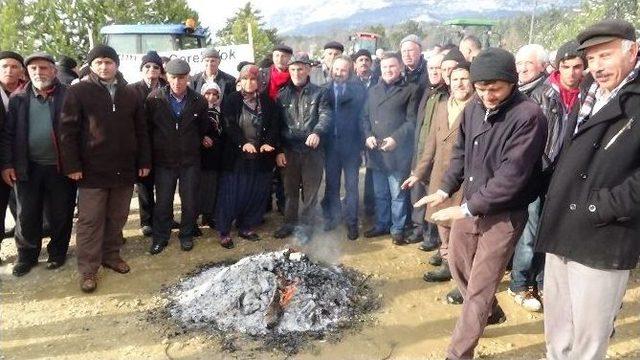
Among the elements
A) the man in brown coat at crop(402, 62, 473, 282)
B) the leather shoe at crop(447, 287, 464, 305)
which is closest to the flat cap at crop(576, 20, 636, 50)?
the man in brown coat at crop(402, 62, 473, 282)

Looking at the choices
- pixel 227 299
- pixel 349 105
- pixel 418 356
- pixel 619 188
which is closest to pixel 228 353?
pixel 227 299

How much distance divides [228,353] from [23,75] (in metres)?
3.78

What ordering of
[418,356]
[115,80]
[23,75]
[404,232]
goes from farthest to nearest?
[404,232]
[23,75]
[115,80]
[418,356]

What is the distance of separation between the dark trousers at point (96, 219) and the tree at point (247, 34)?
23.2 metres

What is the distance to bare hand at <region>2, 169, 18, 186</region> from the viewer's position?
4445 mm

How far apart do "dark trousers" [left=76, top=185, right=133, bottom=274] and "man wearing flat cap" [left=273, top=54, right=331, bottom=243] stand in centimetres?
181

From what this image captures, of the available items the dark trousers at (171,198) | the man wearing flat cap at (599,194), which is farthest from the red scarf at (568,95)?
the dark trousers at (171,198)

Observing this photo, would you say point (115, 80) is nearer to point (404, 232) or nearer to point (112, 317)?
point (112, 317)

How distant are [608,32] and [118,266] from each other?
4.66m

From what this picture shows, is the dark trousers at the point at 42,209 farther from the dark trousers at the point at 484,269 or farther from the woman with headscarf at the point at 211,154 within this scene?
the dark trousers at the point at 484,269

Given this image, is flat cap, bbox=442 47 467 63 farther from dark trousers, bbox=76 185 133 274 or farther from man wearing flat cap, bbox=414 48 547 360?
dark trousers, bbox=76 185 133 274

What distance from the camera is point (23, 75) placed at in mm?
4941

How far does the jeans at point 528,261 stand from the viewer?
13.4ft

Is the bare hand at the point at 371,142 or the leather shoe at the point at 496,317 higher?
the bare hand at the point at 371,142
